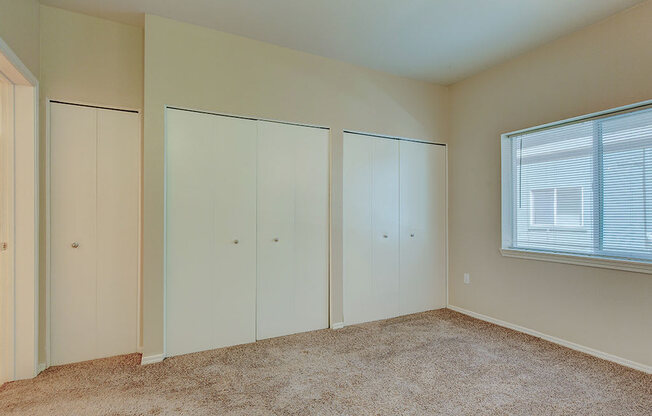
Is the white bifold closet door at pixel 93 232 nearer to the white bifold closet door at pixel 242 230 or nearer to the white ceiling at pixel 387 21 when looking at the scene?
the white bifold closet door at pixel 242 230

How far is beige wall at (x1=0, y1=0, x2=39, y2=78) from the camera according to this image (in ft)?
6.29

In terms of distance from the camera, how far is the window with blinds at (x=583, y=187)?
2430mm

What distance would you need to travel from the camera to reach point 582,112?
2.70 m

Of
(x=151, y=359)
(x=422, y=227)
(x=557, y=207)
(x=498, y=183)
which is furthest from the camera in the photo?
(x=422, y=227)

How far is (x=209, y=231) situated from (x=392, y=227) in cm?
191

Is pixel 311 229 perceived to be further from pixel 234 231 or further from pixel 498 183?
pixel 498 183

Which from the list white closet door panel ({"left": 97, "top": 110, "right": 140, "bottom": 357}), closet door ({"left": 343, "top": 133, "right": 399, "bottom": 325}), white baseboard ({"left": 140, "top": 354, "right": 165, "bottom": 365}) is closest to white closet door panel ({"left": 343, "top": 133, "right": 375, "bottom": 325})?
closet door ({"left": 343, "top": 133, "right": 399, "bottom": 325})

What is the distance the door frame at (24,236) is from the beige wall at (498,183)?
12.8ft

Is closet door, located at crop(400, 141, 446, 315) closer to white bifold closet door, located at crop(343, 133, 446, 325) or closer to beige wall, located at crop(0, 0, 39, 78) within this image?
white bifold closet door, located at crop(343, 133, 446, 325)

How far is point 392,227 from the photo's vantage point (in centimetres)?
360

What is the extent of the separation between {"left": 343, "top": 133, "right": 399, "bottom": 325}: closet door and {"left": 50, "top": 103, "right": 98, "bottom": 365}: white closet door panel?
2176 mm

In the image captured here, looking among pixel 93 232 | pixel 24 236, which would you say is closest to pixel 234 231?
pixel 93 232

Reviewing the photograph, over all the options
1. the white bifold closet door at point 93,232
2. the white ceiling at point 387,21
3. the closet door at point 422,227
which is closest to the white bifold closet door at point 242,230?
the white bifold closet door at point 93,232

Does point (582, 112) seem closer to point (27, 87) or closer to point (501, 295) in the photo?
point (501, 295)
